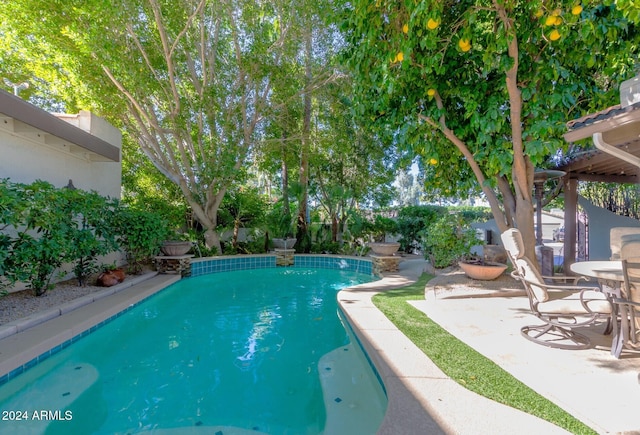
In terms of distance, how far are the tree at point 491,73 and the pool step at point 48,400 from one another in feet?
18.8

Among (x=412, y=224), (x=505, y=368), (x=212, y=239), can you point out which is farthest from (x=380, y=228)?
(x=505, y=368)

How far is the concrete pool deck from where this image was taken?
90.8 inches

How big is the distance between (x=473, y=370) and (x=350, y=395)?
4.06 ft

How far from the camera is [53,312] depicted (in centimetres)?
495

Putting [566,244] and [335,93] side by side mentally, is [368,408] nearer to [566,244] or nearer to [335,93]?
[566,244]

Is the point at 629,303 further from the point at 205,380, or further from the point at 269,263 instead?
the point at 269,263

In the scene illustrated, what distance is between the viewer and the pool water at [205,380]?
2.97 meters

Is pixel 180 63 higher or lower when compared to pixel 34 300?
higher

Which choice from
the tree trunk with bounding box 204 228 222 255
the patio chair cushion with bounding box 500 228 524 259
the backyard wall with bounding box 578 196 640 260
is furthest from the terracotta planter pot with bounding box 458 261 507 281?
the tree trunk with bounding box 204 228 222 255

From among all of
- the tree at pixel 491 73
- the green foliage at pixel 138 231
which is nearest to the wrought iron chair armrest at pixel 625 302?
the tree at pixel 491 73

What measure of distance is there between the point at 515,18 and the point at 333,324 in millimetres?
5836

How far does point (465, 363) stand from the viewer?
127 inches

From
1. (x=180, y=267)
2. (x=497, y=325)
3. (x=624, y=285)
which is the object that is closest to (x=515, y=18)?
(x=624, y=285)

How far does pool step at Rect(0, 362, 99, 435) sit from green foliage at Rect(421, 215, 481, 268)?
701 cm
